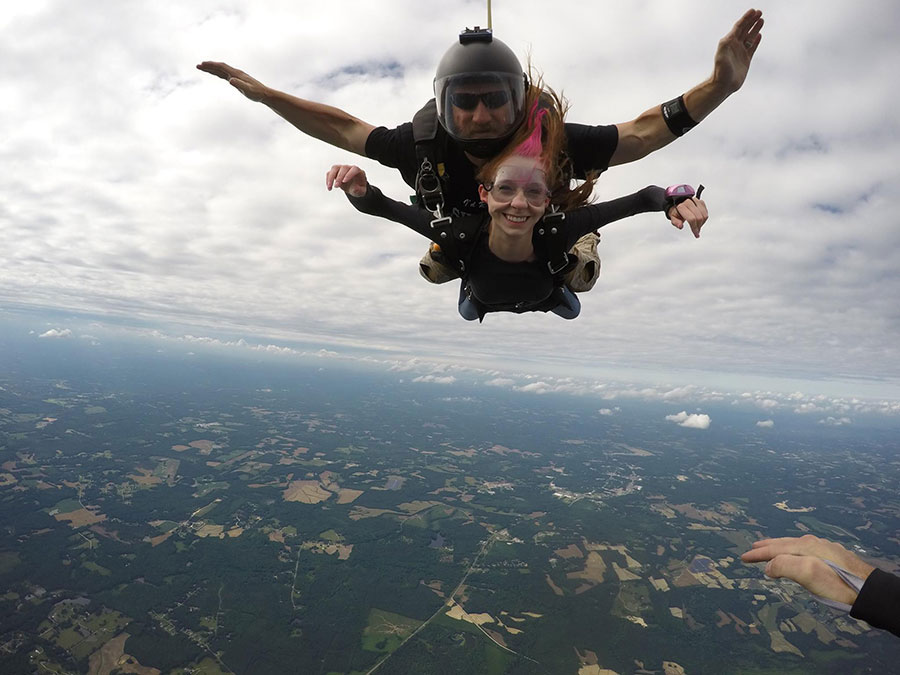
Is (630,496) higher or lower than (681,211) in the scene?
lower

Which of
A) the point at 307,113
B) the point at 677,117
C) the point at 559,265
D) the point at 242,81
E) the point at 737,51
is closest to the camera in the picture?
the point at 737,51

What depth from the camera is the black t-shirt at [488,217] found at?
9.85 ft

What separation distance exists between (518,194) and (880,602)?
297 centimetres

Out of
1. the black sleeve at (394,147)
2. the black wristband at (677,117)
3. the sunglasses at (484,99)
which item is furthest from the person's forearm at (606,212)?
the black sleeve at (394,147)

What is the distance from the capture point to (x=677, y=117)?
2.80 m

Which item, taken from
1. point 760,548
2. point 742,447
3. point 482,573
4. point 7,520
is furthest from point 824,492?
point 7,520

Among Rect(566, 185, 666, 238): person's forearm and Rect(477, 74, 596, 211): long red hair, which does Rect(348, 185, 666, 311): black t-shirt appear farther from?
Rect(477, 74, 596, 211): long red hair

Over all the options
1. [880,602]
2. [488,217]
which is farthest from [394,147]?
[880,602]

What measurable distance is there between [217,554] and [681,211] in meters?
60.2

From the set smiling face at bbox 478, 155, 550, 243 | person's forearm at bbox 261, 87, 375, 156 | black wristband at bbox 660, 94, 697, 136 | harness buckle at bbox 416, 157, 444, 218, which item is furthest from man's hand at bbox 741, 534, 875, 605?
person's forearm at bbox 261, 87, 375, 156

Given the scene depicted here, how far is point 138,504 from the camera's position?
57.6 meters

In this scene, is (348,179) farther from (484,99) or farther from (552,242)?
(552,242)

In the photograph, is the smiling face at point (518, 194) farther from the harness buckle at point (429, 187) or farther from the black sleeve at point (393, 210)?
the black sleeve at point (393, 210)

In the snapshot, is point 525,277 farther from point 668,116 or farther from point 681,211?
point 668,116
